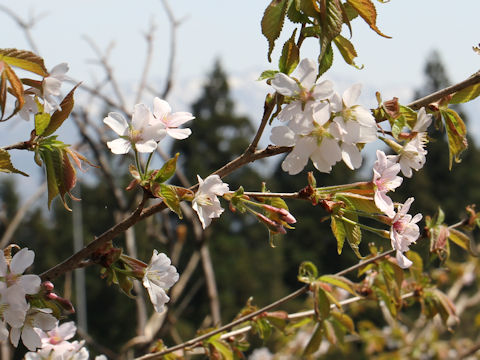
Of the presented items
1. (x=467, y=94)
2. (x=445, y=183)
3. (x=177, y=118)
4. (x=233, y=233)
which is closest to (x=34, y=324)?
(x=177, y=118)

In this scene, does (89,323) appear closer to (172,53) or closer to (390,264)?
(172,53)

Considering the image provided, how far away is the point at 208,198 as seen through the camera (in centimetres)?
67

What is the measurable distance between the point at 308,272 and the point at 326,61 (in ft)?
1.59

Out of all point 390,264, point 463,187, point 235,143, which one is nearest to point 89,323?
point 235,143

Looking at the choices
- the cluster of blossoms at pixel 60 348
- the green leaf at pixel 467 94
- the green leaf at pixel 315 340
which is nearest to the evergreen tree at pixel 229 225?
the green leaf at pixel 315 340

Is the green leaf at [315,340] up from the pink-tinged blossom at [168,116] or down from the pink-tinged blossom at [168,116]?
down

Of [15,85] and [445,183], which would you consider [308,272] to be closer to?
[15,85]

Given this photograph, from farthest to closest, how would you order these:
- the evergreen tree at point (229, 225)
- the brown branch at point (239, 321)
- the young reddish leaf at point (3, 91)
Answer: the evergreen tree at point (229, 225)
the brown branch at point (239, 321)
the young reddish leaf at point (3, 91)

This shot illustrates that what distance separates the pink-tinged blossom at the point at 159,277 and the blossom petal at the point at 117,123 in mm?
147

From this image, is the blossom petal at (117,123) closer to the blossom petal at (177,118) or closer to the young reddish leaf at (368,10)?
the blossom petal at (177,118)

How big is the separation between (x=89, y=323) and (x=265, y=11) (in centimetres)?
1615

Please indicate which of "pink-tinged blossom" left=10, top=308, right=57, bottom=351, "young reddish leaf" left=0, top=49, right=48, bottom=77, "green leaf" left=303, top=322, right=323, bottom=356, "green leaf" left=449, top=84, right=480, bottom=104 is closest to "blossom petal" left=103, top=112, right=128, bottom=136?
"young reddish leaf" left=0, top=49, right=48, bottom=77

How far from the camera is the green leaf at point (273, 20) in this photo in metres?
0.64

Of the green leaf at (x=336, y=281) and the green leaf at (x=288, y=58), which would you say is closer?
the green leaf at (x=288, y=58)
